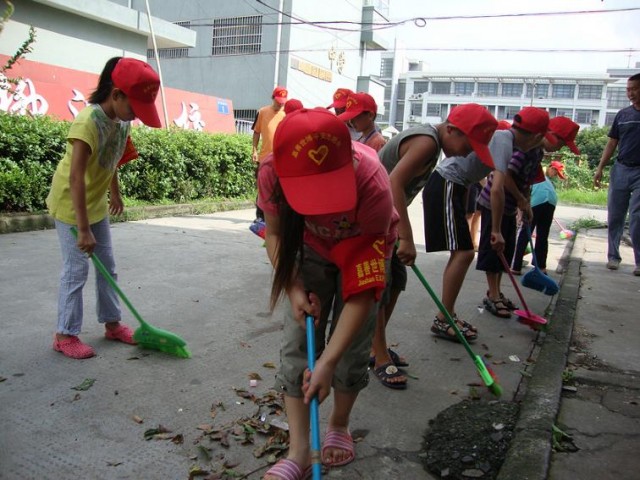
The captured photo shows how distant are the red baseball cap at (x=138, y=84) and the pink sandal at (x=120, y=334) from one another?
1279mm

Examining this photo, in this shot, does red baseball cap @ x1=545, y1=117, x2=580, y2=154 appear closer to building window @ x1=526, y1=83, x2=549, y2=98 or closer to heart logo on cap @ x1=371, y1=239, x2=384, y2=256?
heart logo on cap @ x1=371, y1=239, x2=384, y2=256

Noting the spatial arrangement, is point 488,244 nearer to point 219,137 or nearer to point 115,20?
point 219,137

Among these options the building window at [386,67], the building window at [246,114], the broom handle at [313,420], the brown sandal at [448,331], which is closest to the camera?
the broom handle at [313,420]

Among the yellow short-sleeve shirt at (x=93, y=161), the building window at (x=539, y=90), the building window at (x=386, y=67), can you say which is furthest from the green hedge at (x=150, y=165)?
the building window at (x=386, y=67)

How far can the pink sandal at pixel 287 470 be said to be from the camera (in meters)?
1.96

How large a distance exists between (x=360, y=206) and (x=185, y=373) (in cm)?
161

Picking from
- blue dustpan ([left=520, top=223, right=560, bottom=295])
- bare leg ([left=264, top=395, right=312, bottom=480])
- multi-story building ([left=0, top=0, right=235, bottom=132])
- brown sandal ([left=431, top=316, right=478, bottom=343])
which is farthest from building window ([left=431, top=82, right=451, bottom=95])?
bare leg ([left=264, top=395, right=312, bottom=480])

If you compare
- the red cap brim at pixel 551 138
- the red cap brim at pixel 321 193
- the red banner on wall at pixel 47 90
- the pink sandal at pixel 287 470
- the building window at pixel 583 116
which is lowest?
the pink sandal at pixel 287 470

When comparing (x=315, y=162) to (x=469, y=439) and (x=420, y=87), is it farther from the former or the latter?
(x=420, y=87)

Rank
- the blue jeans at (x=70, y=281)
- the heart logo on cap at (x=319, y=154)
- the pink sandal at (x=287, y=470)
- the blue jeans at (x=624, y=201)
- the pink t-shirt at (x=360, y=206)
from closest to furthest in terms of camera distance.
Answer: the heart logo on cap at (x=319, y=154)
the pink t-shirt at (x=360, y=206)
the pink sandal at (x=287, y=470)
the blue jeans at (x=70, y=281)
the blue jeans at (x=624, y=201)

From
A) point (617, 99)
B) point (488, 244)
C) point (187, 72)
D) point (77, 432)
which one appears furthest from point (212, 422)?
point (617, 99)

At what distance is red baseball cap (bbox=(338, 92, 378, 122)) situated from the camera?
3854mm

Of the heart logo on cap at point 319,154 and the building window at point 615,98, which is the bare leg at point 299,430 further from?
the building window at point 615,98

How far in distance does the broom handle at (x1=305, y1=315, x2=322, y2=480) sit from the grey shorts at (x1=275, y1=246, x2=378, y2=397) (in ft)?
0.37
